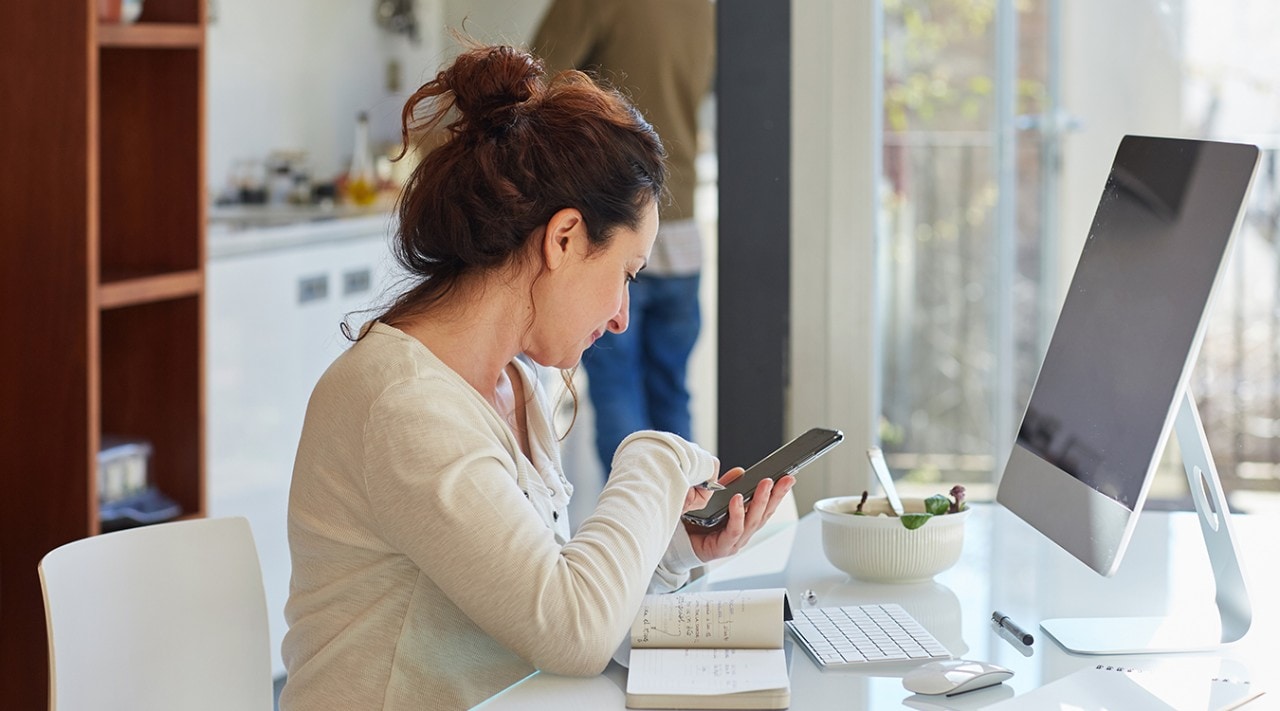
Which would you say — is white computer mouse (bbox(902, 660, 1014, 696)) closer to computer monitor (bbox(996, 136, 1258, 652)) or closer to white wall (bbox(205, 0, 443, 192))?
computer monitor (bbox(996, 136, 1258, 652))

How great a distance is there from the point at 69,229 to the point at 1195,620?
1.64m

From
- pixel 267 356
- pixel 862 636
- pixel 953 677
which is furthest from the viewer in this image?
pixel 267 356

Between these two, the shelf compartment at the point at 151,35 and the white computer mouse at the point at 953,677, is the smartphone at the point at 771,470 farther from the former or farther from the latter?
the shelf compartment at the point at 151,35

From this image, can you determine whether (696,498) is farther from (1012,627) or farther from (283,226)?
(283,226)

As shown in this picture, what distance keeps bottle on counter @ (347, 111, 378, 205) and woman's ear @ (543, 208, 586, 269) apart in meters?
2.26

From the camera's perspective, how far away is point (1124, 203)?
4.33ft

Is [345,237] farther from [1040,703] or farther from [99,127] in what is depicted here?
[1040,703]

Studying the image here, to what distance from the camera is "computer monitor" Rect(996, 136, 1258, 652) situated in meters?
1.16

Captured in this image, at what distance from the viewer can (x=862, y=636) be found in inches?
48.6

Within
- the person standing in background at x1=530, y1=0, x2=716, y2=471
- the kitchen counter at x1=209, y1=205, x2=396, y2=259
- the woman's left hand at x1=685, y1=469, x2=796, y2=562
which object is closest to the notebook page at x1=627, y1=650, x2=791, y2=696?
the woman's left hand at x1=685, y1=469, x2=796, y2=562

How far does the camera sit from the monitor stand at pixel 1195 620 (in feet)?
4.04

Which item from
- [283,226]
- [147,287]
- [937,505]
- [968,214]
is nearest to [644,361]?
[283,226]

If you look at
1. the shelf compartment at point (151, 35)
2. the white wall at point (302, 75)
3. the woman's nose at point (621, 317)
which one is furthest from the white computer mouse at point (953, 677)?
the white wall at point (302, 75)

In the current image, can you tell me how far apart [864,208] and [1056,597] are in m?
0.79
